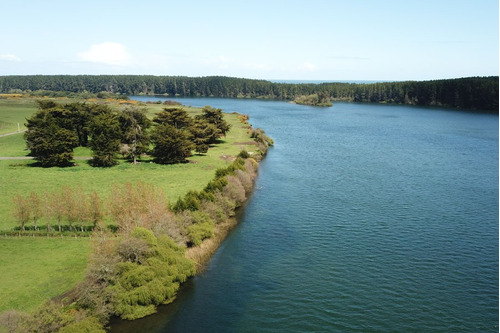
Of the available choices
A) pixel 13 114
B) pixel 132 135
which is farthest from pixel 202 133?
pixel 13 114

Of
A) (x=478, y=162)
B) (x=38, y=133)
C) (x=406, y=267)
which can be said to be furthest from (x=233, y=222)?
(x=478, y=162)

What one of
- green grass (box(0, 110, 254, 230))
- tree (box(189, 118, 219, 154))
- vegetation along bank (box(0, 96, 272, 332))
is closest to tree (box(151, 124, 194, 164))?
vegetation along bank (box(0, 96, 272, 332))

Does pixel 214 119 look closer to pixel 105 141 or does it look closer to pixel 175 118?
pixel 175 118

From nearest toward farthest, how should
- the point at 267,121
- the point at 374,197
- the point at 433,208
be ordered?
the point at 433,208, the point at 374,197, the point at 267,121

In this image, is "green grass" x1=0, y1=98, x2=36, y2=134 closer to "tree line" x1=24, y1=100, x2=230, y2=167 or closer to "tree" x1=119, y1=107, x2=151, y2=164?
"tree line" x1=24, y1=100, x2=230, y2=167

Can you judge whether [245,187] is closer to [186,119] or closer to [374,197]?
[374,197]
